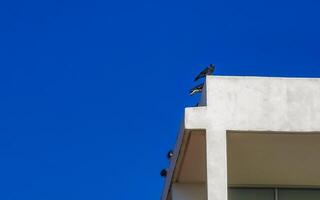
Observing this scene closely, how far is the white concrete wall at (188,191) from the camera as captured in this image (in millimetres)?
17500

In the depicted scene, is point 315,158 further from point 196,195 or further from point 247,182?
point 196,195

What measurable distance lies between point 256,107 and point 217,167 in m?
1.27

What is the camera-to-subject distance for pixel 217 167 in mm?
13586

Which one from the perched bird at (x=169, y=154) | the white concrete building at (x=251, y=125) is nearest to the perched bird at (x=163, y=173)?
the perched bird at (x=169, y=154)

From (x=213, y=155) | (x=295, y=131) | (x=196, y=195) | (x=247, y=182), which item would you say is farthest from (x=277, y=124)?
(x=196, y=195)

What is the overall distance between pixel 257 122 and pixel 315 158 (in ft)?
5.08

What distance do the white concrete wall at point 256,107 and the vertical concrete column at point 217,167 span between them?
0.10 ft

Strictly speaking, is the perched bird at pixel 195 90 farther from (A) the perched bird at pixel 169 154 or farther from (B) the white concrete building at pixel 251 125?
(A) the perched bird at pixel 169 154

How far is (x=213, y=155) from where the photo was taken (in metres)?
13.7

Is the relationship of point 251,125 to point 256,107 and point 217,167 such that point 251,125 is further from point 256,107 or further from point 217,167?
point 217,167

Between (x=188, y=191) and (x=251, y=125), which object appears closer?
(x=251, y=125)

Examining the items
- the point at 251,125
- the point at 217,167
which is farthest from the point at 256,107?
the point at 217,167

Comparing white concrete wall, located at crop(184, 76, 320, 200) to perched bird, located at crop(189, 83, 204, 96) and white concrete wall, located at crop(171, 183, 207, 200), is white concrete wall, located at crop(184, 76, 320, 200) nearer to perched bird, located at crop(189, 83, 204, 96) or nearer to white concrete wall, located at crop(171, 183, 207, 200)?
perched bird, located at crop(189, 83, 204, 96)

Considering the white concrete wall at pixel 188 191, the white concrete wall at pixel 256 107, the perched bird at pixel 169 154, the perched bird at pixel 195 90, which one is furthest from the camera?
the perched bird at pixel 169 154
